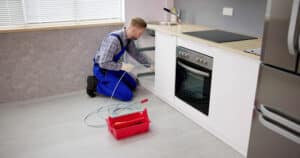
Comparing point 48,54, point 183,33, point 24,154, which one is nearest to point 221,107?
point 183,33

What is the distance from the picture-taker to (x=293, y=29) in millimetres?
1260

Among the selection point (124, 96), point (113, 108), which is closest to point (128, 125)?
point (113, 108)

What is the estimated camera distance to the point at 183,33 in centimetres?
270

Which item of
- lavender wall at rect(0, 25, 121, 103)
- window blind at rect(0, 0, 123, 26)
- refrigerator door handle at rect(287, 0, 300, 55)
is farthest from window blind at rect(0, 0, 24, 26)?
refrigerator door handle at rect(287, 0, 300, 55)

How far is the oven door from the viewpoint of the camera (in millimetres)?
2449

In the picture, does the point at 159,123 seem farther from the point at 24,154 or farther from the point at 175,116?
the point at 24,154

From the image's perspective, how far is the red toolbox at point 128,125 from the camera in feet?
7.85

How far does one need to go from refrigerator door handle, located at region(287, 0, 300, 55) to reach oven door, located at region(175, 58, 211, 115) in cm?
109

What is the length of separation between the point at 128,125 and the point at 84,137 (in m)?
0.40

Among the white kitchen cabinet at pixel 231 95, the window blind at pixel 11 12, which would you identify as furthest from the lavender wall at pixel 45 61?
the white kitchen cabinet at pixel 231 95

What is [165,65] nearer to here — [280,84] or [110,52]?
[110,52]

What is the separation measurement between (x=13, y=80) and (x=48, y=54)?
468 millimetres

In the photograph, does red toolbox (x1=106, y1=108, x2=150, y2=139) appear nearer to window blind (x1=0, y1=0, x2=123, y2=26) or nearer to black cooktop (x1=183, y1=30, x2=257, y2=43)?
black cooktop (x1=183, y1=30, x2=257, y2=43)

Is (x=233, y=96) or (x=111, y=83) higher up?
(x=233, y=96)
